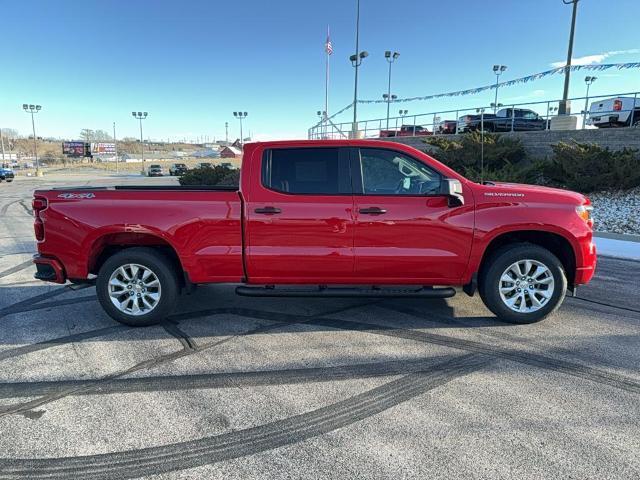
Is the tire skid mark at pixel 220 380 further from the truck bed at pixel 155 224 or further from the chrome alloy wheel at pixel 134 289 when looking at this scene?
the truck bed at pixel 155 224

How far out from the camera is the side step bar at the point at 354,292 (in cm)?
441

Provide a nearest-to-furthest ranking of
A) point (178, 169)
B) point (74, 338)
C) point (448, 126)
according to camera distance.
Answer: point (74, 338) → point (448, 126) → point (178, 169)

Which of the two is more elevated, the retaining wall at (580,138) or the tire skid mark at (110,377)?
the retaining wall at (580,138)

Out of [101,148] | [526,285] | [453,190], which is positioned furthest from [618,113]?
[101,148]

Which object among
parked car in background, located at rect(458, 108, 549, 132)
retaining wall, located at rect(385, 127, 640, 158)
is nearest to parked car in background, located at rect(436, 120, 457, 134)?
parked car in background, located at rect(458, 108, 549, 132)

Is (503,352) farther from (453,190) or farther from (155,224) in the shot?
(155,224)

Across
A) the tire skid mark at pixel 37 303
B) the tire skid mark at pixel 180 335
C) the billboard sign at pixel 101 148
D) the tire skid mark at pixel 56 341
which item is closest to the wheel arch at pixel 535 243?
the tire skid mark at pixel 180 335

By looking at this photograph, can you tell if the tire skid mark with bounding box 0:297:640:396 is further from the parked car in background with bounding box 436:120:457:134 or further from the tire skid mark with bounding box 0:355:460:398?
the parked car in background with bounding box 436:120:457:134

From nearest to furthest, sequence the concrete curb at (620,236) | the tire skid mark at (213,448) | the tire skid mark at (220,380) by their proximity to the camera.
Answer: the tire skid mark at (213,448) → the tire skid mark at (220,380) → the concrete curb at (620,236)

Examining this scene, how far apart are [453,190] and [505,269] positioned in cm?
102

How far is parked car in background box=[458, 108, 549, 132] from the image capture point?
1981cm

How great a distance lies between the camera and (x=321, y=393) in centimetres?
327

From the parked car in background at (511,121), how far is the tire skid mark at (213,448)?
18.4 metres

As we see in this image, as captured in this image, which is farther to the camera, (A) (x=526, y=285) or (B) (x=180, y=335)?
(A) (x=526, y=285)
